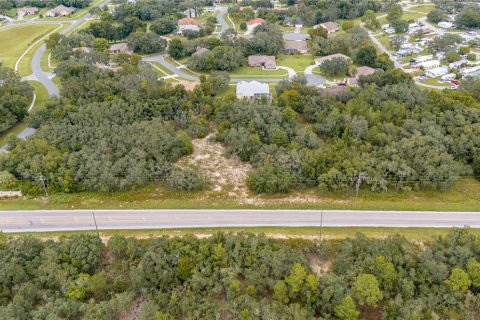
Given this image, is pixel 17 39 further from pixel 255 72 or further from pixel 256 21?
pixel 255 72

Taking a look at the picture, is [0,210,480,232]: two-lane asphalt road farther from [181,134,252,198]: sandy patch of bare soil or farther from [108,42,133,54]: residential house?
[108,42,133,54]: residential house

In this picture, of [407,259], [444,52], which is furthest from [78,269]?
[444,52]

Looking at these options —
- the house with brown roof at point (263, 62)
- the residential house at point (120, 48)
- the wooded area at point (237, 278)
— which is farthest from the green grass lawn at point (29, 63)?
the wooded area at point (237, 278)

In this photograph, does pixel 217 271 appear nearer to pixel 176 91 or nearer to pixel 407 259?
pixel 407 259

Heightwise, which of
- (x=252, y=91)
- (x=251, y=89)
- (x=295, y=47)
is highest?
(x=295, y=47)

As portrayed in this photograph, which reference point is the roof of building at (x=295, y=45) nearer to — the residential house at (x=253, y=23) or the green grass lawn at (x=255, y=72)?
the green grass lawn at (x=255, y=72)

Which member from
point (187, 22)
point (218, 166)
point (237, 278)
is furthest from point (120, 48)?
point (237, 278)
